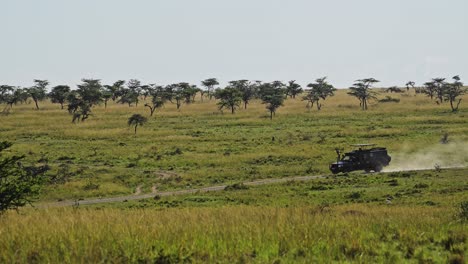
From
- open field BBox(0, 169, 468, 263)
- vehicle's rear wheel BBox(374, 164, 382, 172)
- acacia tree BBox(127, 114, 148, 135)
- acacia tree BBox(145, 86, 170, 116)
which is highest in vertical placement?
acacia tree BBox(145, 86, 170, 116)

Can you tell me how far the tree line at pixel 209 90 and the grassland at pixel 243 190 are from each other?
371 centimetres

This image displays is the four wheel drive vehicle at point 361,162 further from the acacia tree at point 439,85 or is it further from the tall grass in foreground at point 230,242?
the acacia tree at point 439,85

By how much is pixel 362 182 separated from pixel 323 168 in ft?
32.7

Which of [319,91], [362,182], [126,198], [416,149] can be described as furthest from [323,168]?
[319,91]

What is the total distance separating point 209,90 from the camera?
187 m

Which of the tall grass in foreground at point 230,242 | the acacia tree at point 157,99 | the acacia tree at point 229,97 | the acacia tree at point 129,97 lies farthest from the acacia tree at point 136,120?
the tall grass in foreground at point 230,242

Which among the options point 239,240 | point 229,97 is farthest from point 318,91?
point 239,240

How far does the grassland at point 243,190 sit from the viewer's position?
7637mm

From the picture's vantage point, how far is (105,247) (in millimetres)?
7379

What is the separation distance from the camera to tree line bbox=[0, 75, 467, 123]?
10544cm

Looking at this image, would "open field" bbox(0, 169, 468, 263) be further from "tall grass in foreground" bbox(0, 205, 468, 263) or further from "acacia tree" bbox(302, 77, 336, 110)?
"acacia tree" bbox(302, 77, 336, 110)

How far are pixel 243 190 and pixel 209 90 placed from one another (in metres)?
154

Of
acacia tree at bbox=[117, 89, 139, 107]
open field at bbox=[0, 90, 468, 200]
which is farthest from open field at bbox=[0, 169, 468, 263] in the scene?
acacia tree at bbox=[117, 89, 139, 107]

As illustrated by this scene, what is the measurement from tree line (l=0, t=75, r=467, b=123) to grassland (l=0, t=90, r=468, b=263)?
12.2ft
